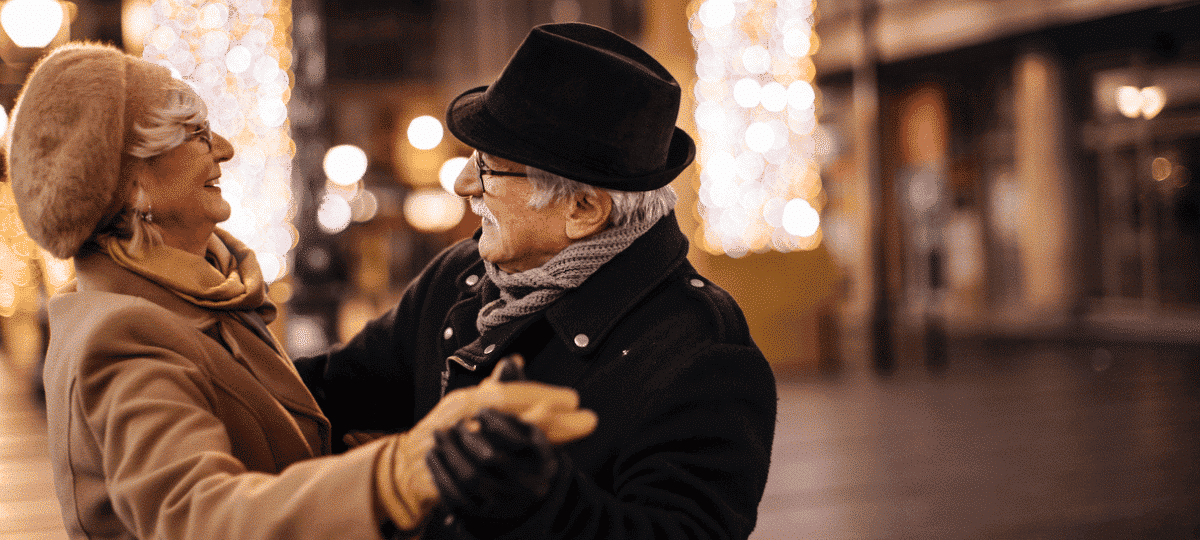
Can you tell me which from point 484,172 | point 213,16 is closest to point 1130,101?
point 213,16

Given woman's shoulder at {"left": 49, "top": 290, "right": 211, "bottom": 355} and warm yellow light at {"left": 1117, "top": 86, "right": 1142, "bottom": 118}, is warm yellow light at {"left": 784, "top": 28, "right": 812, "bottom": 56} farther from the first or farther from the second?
woman's shoulder at {"left": 49, "top": 290, "right": 211, "bottom": 355}

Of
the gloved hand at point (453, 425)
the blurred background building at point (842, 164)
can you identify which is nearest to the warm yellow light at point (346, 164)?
the blurred background building at point (842, 164)

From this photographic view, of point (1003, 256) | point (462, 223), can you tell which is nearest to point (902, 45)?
point (1003, 256)

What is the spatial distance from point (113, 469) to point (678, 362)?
75cm

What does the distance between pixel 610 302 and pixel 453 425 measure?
1.82ft

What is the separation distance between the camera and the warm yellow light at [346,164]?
12430 millimetres

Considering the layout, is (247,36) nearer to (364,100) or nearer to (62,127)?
(62,127)

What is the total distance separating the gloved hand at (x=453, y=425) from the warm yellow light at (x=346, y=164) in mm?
11906

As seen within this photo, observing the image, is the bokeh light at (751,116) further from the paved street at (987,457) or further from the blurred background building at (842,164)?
the paved street at (987,457)

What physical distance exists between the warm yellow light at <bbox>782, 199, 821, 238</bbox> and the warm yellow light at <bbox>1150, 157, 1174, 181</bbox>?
20.2ft

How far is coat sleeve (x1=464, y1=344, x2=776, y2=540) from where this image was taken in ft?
3.83

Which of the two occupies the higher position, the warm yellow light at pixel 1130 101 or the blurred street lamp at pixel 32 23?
the warm yellow light at pixel 1130 101

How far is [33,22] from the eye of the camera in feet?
16.9

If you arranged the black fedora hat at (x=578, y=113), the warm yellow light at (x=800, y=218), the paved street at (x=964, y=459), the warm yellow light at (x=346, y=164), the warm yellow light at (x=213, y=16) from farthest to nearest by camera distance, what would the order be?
1. the warm yellow light at (x=346, y=164)
2. the warm yellow light at (x=800, y=218)
3. the warm yellow light at (x=213, y=16)
4. the paved street at (x=964, y=459)
5. the black fedora hat at (x=578, y=113)
